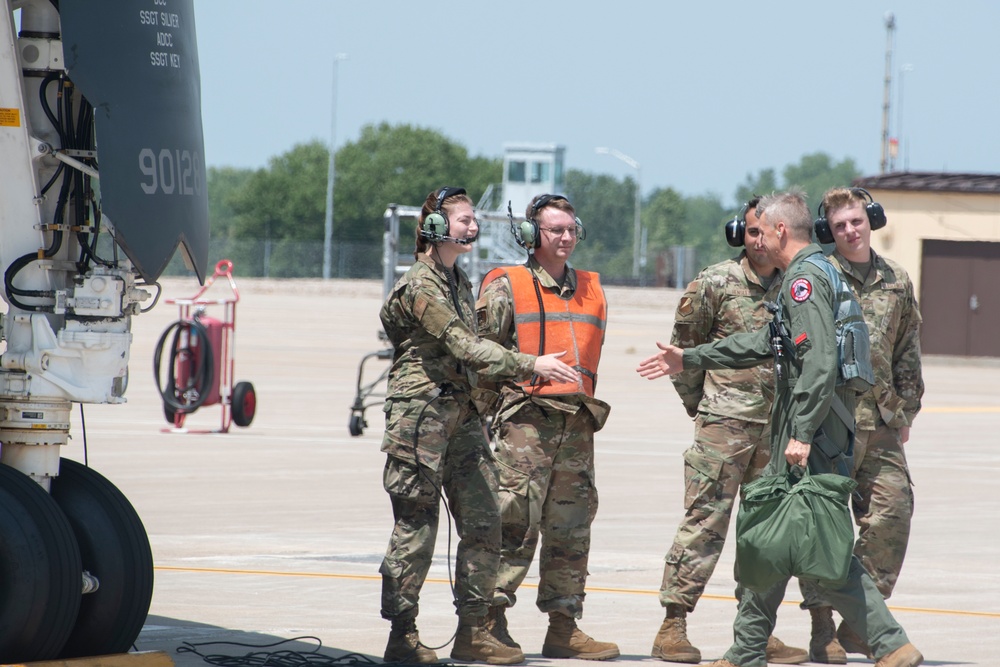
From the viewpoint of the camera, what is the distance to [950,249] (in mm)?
37656

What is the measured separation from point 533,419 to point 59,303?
2.27 metres

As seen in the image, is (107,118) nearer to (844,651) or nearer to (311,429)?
(844,651)

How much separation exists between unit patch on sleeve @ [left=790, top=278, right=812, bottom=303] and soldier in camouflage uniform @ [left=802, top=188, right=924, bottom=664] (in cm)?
115

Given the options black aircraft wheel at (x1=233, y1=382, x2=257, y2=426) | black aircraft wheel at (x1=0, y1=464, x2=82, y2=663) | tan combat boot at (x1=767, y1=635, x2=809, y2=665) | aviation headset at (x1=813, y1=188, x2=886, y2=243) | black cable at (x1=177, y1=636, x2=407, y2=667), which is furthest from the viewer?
black aircraft wheel at (x1=233, y1=382, x2=257, y2=426)

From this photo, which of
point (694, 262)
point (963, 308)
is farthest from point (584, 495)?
point (694, 262)

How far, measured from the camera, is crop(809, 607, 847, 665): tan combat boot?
7.48 metres

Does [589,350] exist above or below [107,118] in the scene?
below

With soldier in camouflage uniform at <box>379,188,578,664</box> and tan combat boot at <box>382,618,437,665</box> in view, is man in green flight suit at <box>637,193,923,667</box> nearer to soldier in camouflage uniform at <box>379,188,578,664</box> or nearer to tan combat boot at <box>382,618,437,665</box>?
soldier in camouflage uniform at <box>379,188,578,664</box>

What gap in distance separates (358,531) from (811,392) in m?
5.65

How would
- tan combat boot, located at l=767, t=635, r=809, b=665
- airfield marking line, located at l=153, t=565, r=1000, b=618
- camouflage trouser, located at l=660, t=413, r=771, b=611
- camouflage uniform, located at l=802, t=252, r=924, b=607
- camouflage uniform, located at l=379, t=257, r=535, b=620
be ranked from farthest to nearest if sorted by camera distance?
airfield marking line, located at l=153, t=565, r=1000, b=618 < camouflage uniform, located at l=802, t=252, r=924, b=607 < camouflage trouser, located at l=660, t=413, r=771, b=611 < tan combat boot, located at l=767, t=635, r=809, b=665 < camouflage uniform, located at l=379, t=257, r=535, b=620

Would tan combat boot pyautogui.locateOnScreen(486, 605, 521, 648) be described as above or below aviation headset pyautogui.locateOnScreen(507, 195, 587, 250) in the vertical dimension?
below

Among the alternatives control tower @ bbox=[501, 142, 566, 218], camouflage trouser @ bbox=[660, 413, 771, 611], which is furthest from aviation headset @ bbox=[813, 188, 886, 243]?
control tower @ bbox=[501, 142, 566, 218]

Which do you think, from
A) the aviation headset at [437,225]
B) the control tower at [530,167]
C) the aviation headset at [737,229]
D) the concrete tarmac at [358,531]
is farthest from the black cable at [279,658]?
the control tower at [530,167]

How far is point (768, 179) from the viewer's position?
655ft
